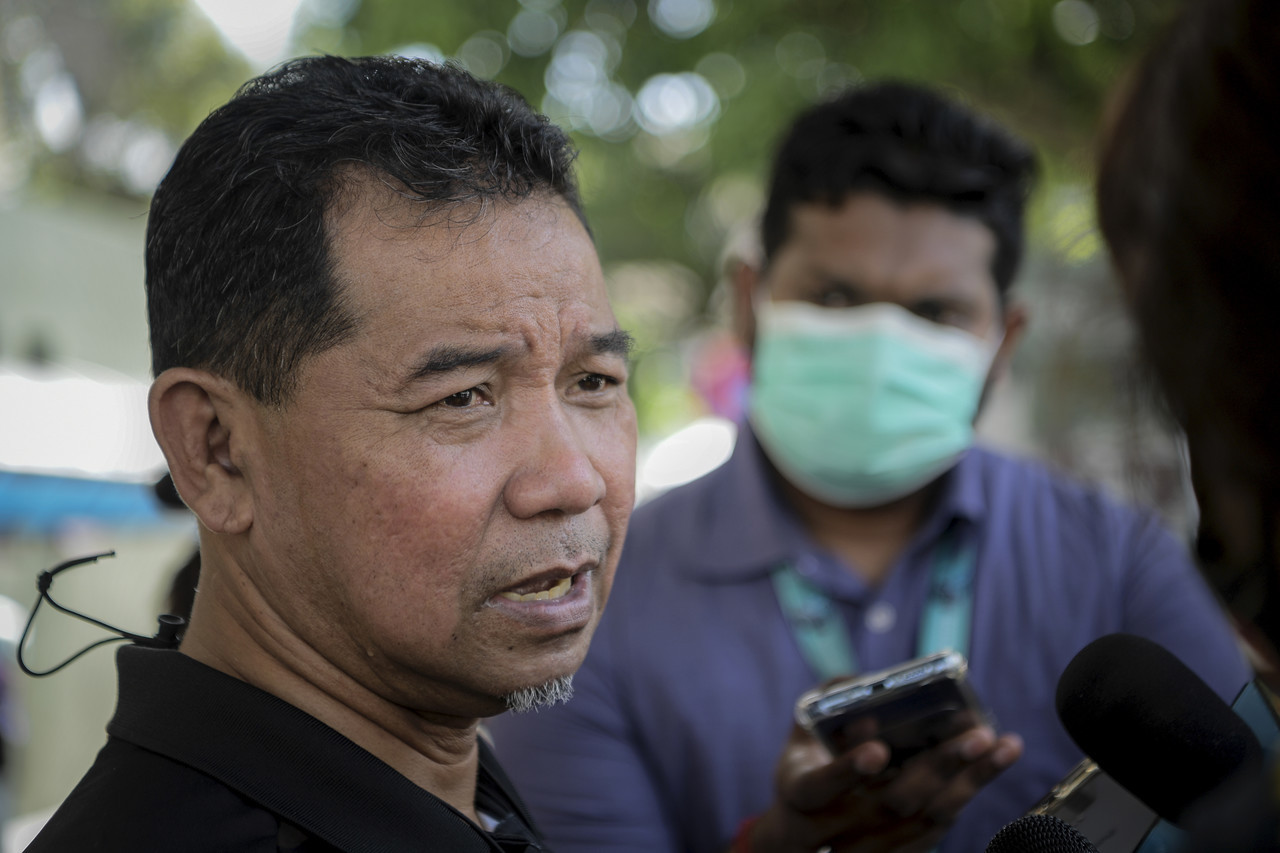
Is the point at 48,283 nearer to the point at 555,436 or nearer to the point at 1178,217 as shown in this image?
the point at 555,436

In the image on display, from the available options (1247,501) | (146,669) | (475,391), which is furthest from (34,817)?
(1247,501)

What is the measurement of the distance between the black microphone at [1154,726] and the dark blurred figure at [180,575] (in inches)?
58.6

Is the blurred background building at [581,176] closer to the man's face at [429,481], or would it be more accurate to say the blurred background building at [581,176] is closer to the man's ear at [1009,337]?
the man's ear at [1009,337]

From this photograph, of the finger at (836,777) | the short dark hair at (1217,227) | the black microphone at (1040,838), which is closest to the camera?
the short dark hair at (1217,227)

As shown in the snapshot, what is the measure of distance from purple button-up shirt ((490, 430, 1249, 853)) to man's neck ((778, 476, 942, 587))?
0.09 m

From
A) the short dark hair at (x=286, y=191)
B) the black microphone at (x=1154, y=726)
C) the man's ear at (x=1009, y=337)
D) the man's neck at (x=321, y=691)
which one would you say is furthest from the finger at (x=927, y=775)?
the man's ear at (x=1009, y=337)

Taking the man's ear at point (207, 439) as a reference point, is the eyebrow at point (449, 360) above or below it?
above

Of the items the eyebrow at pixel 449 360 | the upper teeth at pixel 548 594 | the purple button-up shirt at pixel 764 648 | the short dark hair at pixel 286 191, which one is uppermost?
the short dark hair at pixel 286 191

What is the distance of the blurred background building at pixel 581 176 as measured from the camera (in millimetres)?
1354

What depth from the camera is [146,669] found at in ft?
4.73

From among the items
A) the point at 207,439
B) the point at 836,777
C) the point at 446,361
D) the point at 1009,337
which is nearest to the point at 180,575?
the point at 207,439

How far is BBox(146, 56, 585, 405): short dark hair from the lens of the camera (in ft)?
4.88

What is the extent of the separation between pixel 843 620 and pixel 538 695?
1.34 metres

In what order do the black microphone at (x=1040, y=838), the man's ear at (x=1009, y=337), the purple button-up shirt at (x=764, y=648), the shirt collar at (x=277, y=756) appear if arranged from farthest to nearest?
the man's ear at (x=1009, y=337), the purple button-up shirt at (x=764, y=648), the shirt collar at (x=277, y=756), the black microphone at (x=1040, y=838)
